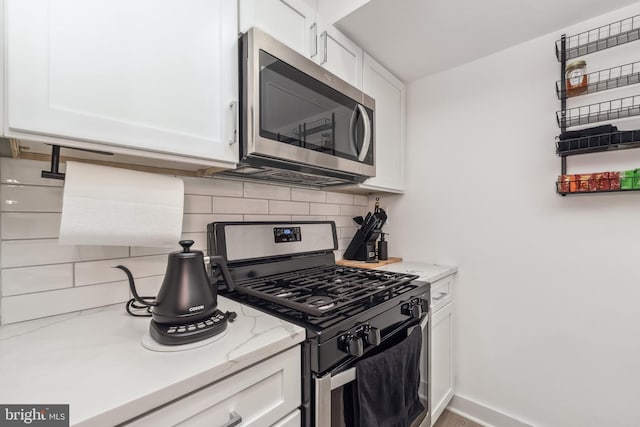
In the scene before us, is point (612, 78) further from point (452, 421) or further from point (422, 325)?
point (452, 421)

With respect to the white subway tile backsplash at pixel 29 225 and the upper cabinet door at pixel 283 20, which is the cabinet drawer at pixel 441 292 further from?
the white subway tile backsplash at pixel 29 225

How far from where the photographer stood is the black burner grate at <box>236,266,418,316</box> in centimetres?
89

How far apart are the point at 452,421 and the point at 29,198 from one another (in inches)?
88.2

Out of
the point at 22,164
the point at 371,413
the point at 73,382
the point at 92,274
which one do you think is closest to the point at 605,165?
the point at 371,413

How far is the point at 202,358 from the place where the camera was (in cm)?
62

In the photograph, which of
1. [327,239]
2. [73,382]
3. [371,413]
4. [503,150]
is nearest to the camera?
[73,382]

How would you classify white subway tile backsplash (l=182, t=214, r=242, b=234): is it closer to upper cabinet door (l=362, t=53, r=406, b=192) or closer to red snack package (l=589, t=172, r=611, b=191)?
upper cabinet door (l=362, t=53, r=406, b=192)

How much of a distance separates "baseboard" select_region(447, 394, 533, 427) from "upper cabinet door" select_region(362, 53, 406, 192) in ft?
4.46

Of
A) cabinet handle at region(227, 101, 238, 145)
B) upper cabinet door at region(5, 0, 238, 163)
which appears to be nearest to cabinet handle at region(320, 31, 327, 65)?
upper cabinet door at region(5, 0, 238, 163)

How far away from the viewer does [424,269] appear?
1.63m

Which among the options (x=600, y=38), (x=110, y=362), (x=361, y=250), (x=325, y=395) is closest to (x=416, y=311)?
(x=325, y=395)

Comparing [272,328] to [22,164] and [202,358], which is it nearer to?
[202,358]

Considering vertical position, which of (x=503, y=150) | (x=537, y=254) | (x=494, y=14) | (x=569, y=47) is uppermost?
(x=494, y=14)

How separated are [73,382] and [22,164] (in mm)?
722
